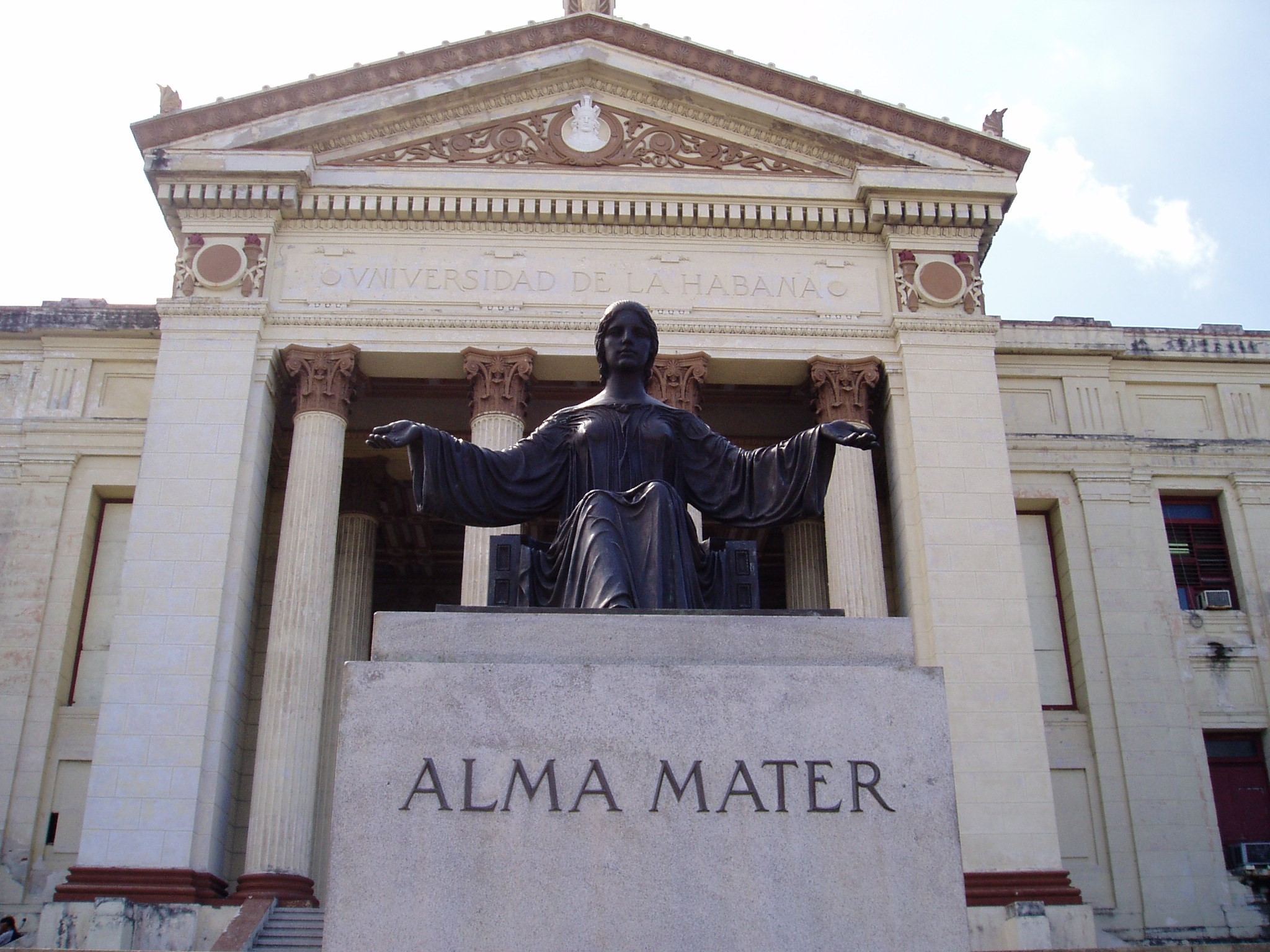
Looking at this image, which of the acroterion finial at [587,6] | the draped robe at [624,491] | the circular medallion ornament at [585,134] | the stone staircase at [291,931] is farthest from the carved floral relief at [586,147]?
the draped robe at [624,491]

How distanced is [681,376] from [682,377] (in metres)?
0.03

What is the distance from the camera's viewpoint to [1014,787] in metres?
19.5

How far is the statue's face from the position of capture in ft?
28.5

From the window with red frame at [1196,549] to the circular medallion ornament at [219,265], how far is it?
17.5 m

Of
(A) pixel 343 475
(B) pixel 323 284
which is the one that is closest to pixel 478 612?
(B) pixel 323 284

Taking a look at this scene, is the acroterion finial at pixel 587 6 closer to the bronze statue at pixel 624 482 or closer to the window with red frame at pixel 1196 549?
the window with red frame at pixel 1196 549

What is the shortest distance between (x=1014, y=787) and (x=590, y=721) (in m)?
14.6

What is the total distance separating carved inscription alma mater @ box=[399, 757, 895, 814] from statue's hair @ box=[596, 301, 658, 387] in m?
3.04

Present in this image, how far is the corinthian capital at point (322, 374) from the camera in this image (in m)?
22.0

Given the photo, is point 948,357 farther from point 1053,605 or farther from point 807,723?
point 807,723

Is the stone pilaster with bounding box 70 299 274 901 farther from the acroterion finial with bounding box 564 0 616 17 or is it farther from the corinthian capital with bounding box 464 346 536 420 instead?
the acroterion finial with bounding box 564 0 616 17

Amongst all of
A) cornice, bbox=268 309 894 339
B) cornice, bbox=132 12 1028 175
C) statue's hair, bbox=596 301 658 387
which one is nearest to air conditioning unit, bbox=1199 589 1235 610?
cornice, bbox=268 309 894 339

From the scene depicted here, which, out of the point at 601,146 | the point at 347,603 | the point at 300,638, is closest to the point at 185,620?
the point at 300,638

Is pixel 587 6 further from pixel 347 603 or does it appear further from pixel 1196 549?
pixel 1196 549
